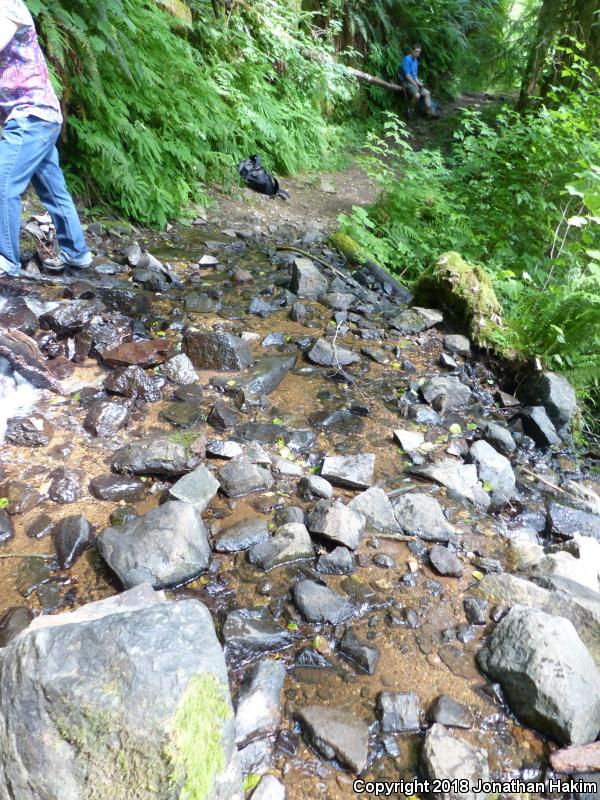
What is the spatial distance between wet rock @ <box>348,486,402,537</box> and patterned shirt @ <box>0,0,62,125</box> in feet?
10.9

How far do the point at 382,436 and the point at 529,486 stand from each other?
1.06 m

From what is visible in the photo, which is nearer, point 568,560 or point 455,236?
point 568,560

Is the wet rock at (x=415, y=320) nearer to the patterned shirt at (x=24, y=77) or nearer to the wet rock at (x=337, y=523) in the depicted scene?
the wet rock at (x=337, y=523)

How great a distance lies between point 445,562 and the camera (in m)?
2.50

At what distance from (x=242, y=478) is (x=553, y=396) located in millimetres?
2806

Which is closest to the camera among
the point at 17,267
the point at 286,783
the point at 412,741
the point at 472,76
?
the point at 286,783

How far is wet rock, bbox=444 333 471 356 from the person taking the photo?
4.79 m

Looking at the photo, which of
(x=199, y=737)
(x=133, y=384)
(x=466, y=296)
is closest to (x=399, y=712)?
(x=199, y=737)

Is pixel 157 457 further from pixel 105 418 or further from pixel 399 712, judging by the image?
pixel 399 712

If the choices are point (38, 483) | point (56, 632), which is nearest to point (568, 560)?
point (56, 632)

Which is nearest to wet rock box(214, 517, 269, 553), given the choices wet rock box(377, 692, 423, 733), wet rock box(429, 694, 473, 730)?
wet rock box(377, 692, 423, 733)

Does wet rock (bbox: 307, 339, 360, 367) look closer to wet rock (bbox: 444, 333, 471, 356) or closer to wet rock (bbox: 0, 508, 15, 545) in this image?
wet rock (bbox: 444, 333, 471, 356)

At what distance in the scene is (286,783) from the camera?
1.62 metres

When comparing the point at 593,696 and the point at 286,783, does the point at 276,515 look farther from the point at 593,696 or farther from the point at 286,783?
the point at 593,696
